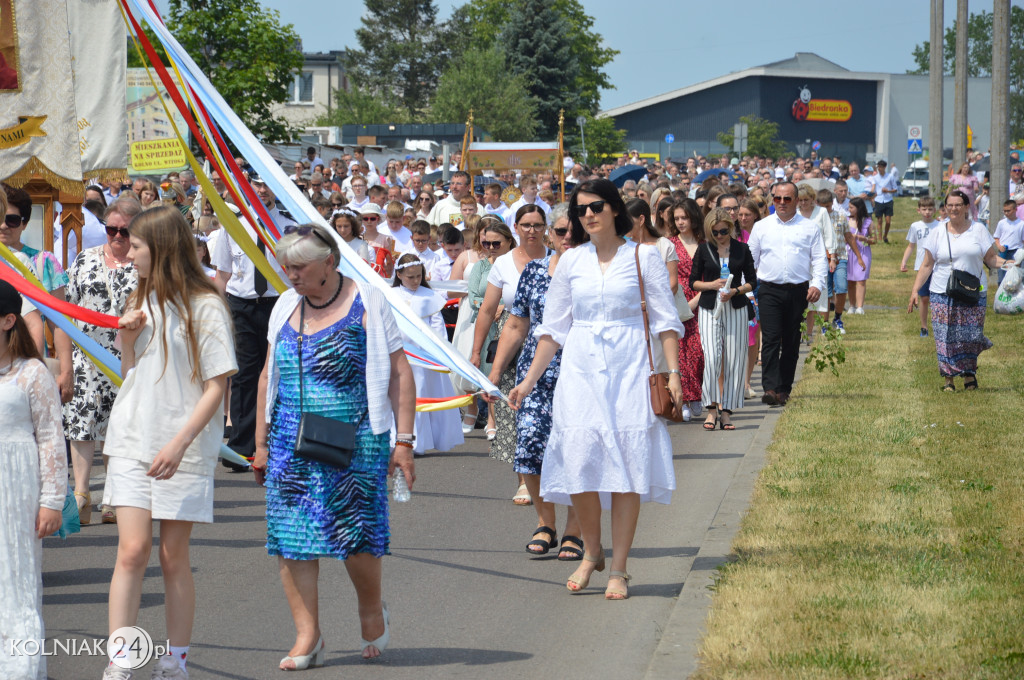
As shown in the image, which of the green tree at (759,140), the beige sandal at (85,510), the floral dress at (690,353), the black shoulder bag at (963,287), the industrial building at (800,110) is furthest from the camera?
the industrial building at (800,110)

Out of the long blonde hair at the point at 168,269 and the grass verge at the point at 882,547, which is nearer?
the long blonde hair at the point at 168,269

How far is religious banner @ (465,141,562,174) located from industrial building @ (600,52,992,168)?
6294cm

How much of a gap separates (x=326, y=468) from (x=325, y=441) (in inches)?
5.5

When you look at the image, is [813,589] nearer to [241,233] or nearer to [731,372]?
[241,233]

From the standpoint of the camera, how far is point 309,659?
536 cm

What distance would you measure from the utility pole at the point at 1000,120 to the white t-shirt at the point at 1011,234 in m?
4.67

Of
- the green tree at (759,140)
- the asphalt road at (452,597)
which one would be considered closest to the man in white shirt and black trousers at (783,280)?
the asphalt road at (452,597)

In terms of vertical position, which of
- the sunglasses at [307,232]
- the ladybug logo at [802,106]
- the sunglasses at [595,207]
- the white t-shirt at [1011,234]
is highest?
the ladybug logo at [802,106]

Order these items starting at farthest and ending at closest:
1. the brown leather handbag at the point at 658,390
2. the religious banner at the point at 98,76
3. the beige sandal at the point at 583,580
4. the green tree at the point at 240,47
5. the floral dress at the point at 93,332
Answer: the green tree at the point at 240,47 < the religious banner at the point at 98,76 < the floral dress at the point at 93,332 < the beige sandal at the point at 583,580 < the brown leather handbag at the point at 658,390

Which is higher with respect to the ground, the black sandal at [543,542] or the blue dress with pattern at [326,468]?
the blue dress with pattern at [326,468]

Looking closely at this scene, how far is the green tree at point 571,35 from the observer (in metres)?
80.6

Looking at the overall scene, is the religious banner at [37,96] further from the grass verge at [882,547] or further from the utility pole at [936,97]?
the utility pole at [936,97]

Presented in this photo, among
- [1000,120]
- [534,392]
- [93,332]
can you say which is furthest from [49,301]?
[1000,120]

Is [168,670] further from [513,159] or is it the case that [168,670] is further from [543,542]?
[513,159]
